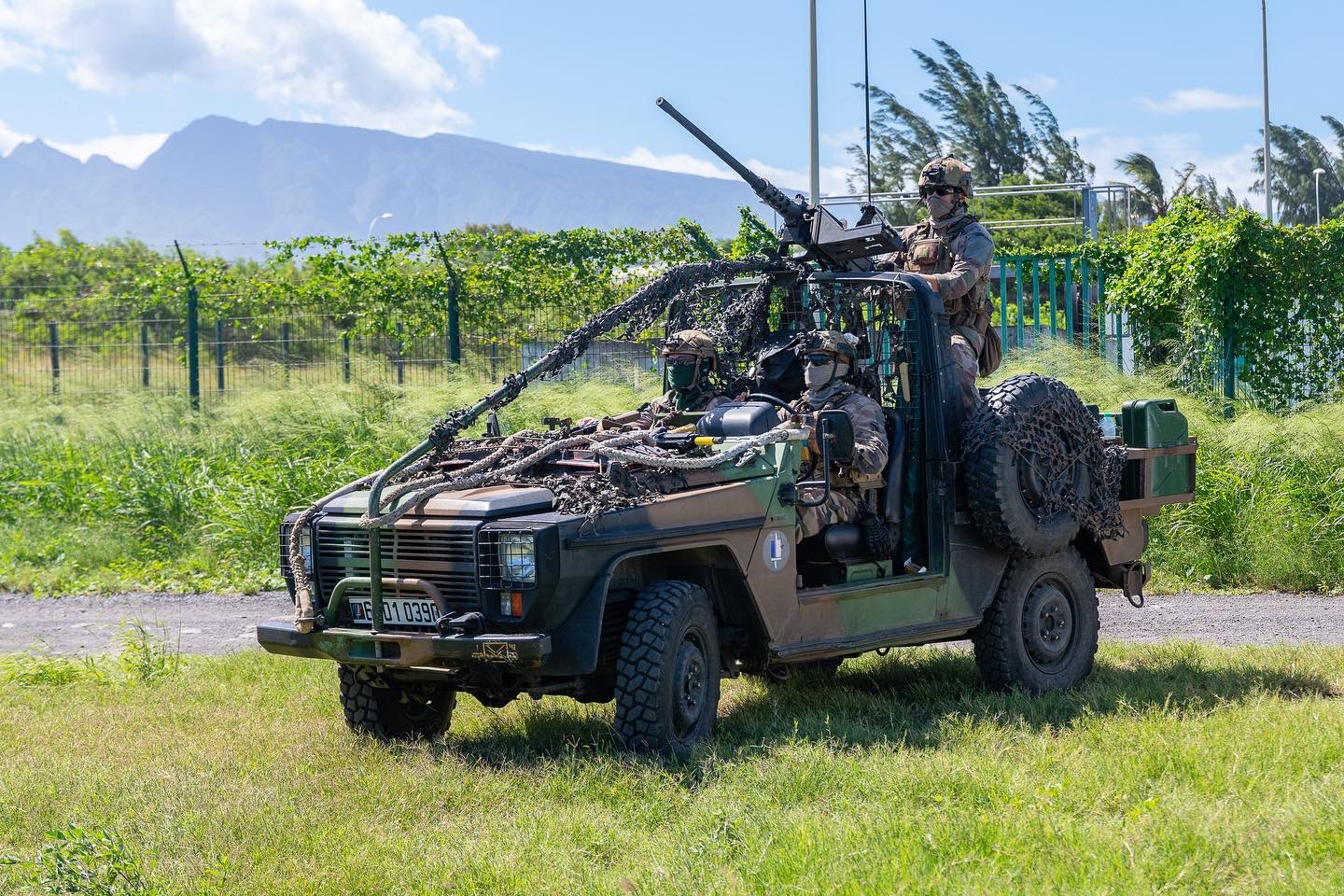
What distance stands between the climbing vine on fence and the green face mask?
8.15 metres

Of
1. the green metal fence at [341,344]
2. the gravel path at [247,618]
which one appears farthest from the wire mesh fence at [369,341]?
the gravel path at [247,618]

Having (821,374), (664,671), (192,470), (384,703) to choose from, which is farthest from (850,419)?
(192,470)

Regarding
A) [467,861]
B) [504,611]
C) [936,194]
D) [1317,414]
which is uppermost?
[936,194]

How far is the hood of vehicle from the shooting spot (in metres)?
6.03

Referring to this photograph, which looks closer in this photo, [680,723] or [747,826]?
[747,826]

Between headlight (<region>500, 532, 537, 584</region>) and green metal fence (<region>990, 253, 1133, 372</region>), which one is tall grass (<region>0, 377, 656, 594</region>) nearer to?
green metal fence (<region>990, 253, 1133, 372</region>)

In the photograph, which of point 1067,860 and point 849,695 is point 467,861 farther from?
point 849,695

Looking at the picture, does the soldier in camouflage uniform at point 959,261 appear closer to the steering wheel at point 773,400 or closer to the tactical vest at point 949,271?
the tactical vest at point 949,271

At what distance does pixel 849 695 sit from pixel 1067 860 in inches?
116

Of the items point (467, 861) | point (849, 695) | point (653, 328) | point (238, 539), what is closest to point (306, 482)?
point (238, 539)

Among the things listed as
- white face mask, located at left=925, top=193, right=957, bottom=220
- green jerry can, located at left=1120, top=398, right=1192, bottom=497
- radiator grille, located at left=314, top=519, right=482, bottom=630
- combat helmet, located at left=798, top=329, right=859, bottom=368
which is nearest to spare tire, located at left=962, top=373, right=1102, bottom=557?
combat helmet, located at left=798, top=329, right=859, bottom=368

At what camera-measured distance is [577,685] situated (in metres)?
6.27

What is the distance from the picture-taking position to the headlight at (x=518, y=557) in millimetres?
5840

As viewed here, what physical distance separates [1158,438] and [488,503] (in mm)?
4457
